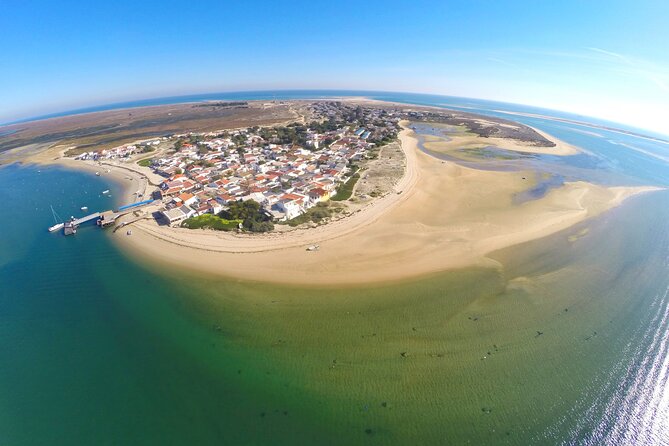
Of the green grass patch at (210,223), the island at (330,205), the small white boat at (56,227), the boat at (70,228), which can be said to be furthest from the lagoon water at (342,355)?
the green grass patch at (210,223)

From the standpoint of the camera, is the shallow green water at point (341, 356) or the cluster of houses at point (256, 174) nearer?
the shallow green water at point (341, 356)

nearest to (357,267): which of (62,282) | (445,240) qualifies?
(445,240)

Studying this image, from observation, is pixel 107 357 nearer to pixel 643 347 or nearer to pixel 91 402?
pixel 91 402

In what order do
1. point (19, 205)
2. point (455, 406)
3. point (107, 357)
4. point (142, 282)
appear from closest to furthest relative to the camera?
point (455, 406) < point (107, 357) < point (142, 282) < point (19, 205)

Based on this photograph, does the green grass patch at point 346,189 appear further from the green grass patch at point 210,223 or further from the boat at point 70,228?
the boat at point 70,228

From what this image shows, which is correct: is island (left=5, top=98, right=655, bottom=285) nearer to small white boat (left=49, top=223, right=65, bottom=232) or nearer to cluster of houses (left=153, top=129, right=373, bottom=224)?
cluster of houses (left=153, top=129, right=373, bottom=224)

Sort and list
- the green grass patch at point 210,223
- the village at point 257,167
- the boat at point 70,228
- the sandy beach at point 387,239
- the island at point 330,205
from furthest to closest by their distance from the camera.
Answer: the village at point 257,167 < the boat at point 70,228 < the green grass patch at point 210,223 < the island at point 330,205 < the sandy beach at point 387,239
